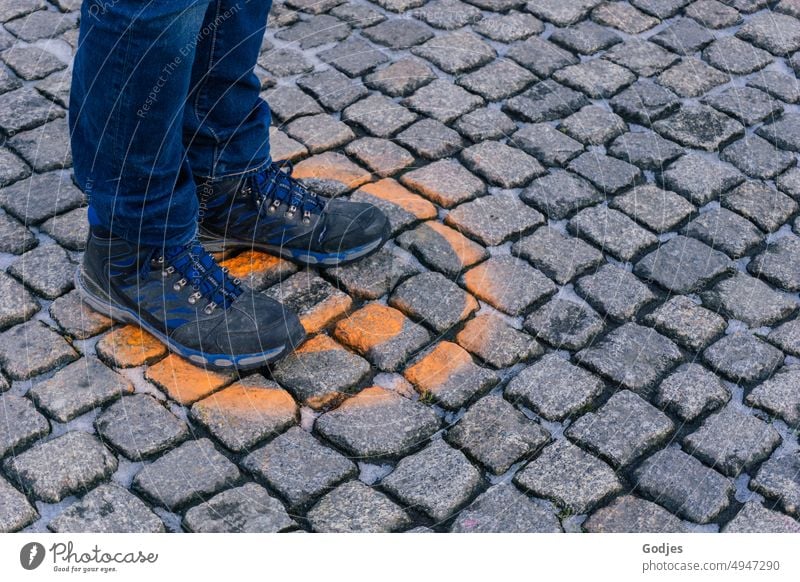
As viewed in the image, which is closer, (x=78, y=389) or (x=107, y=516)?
(x=107, y=516)

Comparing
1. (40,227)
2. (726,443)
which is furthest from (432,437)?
(40,227)

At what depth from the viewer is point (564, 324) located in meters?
3.19

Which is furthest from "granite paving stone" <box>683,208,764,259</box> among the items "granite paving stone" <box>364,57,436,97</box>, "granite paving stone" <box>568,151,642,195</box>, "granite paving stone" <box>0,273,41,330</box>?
"granite paving stone" <box>0,273,41,330</box>

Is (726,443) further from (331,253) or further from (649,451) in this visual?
(331,253)

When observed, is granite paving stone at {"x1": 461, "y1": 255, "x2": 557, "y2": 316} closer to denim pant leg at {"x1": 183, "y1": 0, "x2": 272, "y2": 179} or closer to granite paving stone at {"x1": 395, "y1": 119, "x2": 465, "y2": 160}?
granite paving stone at {"x1": 395, "y1": 119, "x2": 465, "y2": 160}

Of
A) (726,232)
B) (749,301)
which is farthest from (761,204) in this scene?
(749,301)

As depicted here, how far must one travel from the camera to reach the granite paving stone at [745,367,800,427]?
2951 mm

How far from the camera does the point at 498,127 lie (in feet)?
12.8

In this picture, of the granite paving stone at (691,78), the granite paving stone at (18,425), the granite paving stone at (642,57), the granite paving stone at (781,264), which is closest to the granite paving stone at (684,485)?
the granite paving stone at (781,264)

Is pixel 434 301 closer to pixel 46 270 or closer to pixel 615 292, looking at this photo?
pixel 615 292

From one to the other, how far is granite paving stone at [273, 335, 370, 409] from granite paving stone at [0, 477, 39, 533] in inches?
28.9

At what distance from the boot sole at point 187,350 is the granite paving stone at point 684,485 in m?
1.03

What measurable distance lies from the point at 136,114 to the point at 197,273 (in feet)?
1.68

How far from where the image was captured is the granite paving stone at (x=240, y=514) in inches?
102
